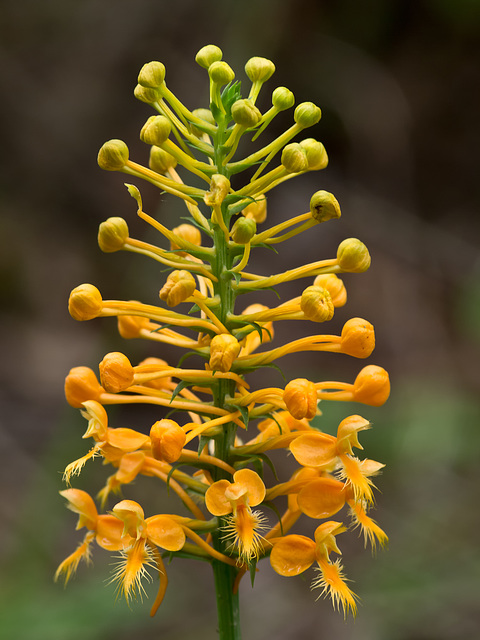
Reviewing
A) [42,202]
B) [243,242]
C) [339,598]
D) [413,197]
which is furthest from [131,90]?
[339,598]

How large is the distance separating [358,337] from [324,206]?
1.53 ft

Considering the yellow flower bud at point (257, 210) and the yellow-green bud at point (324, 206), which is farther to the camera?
the yellow flower bud at point (257, 210)

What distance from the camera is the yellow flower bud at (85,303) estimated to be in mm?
2234

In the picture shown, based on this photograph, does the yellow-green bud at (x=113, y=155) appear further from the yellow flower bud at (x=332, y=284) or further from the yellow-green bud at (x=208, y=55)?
the yellow flower bud at (x=332, y=284)

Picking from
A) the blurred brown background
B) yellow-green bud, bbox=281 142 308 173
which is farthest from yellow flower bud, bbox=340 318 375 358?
the blurred brown background

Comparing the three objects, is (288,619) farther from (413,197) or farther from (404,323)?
(413,197)

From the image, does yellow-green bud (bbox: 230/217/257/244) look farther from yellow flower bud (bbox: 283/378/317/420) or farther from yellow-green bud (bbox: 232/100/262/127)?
yellow flower bud (bbox: 283/378/317/420)

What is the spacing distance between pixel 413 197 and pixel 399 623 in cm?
613

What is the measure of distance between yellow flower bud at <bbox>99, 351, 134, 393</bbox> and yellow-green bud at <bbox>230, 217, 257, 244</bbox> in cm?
57

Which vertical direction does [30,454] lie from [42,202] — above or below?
below

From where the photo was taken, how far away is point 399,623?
5.13 metres

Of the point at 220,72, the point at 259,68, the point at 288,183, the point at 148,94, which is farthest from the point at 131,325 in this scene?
the point at 288,183

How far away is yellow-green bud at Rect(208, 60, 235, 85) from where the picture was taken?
2.28 metres

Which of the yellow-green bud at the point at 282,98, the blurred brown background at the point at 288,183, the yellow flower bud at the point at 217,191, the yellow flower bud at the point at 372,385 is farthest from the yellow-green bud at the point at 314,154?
the blurred brown background at the point at 288,183
